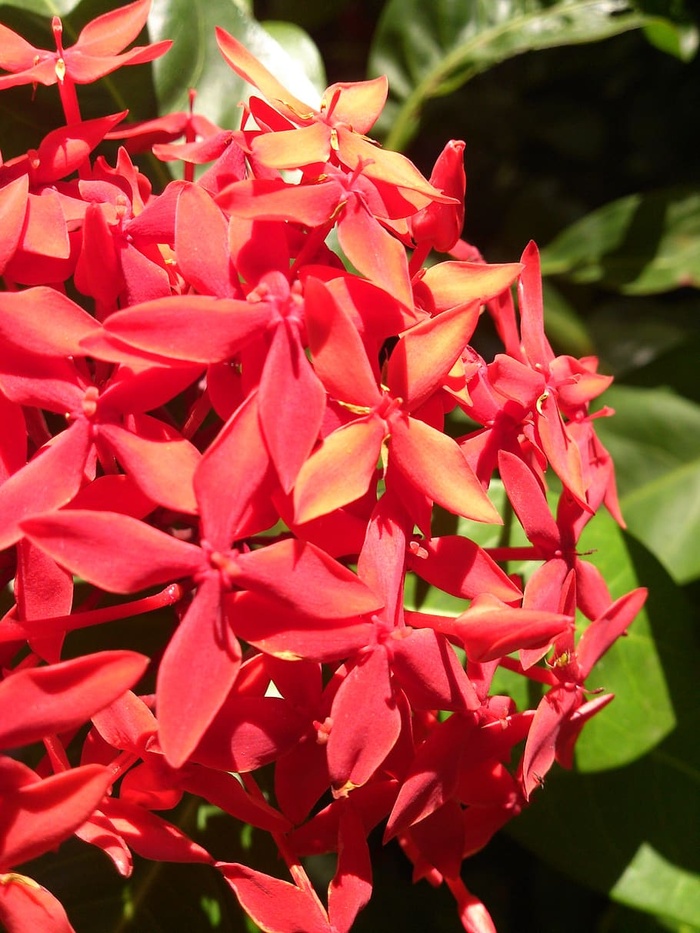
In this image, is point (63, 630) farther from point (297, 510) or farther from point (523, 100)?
point (523, 100)

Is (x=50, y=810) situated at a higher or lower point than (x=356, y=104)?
lower

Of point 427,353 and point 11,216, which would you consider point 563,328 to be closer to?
point 427,353

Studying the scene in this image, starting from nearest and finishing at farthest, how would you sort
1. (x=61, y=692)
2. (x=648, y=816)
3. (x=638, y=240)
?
1. (x=61, y=692)
2. (x=648, y=816)
3. (x=638, y=240)

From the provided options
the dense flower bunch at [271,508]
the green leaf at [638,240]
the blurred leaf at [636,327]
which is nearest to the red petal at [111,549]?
the dense flower bunch at [271,508]

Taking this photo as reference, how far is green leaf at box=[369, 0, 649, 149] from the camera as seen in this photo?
46.3 inches


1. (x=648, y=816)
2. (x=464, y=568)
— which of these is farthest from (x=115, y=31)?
(x=648, y=816)

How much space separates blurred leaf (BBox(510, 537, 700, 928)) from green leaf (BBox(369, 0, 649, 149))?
747 mm

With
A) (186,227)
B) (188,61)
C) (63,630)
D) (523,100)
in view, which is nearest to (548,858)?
(63,630)

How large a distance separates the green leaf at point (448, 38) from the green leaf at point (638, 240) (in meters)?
0.26

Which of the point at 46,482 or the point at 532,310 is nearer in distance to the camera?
the point at 46,482

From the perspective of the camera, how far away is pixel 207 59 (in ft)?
2.90

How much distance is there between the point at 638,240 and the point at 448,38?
390 mm

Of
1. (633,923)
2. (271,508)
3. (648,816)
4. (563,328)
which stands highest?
(271,508)

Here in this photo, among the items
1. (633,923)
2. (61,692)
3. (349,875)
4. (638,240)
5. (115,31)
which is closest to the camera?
(61,692)
